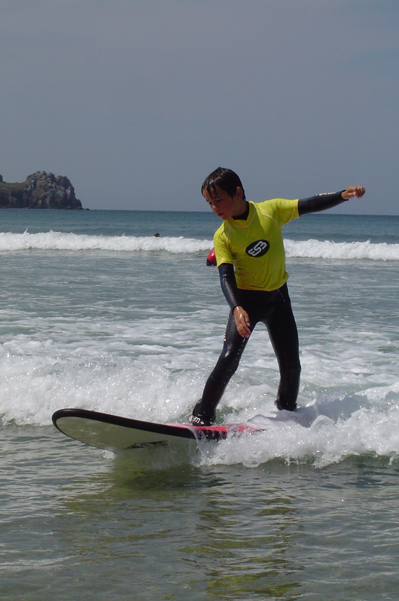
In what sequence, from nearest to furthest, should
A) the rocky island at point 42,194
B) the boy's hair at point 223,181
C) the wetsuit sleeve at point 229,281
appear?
the boy's hair at point 223,181 < the wetsuit sleeve at point 229,281 < the rocky island at point 42,194

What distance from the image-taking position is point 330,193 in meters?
4.37

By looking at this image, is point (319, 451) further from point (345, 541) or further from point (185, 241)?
point (185, 241)

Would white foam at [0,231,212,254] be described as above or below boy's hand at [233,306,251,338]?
above

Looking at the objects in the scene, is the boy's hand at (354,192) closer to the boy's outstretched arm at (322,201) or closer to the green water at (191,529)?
the boy's outstretched arm at (322,201)

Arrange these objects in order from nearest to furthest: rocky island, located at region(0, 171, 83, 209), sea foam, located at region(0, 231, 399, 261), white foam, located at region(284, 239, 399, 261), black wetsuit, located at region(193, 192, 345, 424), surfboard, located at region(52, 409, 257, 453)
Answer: surfboard, located at region(52, 409, 257, 453), black wetsuit, located at region(193, 192, 345, 424), white foam, located at region(284, 239, 399, 261), sea foam, located at region(0, 231, 399, 261), rocky island, located at region(0, 171, 83, 209)

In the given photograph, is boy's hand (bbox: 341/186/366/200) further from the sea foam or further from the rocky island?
the rocky island

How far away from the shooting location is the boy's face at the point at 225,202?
4031mm

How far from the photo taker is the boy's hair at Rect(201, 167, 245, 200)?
4.01m

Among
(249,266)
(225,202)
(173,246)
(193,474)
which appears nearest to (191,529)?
(193,474)

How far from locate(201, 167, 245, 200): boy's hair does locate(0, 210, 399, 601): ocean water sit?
1.70 metres

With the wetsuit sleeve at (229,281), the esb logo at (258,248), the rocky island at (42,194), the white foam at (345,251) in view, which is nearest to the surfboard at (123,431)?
the wetsuit sleeve at (229,281)

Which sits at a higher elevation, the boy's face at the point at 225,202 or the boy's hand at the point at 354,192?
the boy's hand at the point at 354,192

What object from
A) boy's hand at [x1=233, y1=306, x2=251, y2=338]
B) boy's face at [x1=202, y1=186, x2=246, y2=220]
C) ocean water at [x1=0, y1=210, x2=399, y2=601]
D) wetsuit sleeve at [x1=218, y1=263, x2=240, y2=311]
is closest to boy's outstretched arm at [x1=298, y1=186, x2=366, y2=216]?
boy's face at [x1=202, y1=186, x2=246, y2=220]

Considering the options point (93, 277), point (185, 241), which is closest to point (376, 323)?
point (93, 277)
